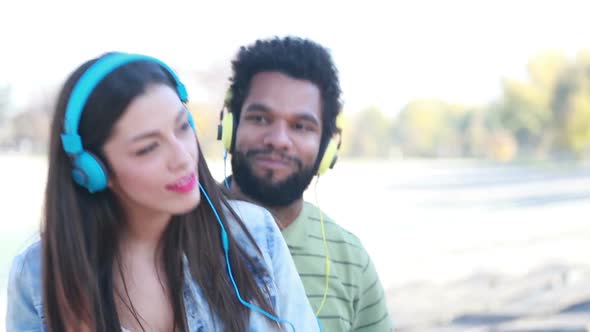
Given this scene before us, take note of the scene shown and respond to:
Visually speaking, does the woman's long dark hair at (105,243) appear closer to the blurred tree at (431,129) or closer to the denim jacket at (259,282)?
the denim jacket at (259,282)

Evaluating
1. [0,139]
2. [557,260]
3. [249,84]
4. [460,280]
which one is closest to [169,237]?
[249,84]

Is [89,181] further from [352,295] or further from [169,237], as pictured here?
[352,295]

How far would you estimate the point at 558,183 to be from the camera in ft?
67.8

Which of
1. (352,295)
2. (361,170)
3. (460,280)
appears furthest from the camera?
(361,170)

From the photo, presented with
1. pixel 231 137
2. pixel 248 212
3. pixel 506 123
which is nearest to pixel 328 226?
pixel 231 137

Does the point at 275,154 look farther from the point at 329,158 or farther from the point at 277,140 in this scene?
the point at 329,158

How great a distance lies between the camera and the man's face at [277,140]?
2229 millimetres

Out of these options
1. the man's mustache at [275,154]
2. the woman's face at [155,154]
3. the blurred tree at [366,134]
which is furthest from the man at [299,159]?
the blurred tree at [366,134]

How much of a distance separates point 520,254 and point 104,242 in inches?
327

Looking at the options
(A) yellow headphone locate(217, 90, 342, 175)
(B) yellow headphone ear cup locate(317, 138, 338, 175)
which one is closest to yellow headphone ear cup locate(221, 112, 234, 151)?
(A) yellow headphone locate(217, 90, 342, 175)

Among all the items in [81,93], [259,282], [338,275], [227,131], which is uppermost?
[81,93]

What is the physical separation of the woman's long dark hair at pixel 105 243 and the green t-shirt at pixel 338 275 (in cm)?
52

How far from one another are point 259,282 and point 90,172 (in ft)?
1.54

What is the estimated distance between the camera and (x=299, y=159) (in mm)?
2264
